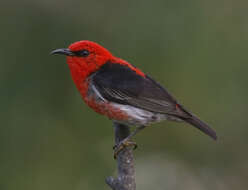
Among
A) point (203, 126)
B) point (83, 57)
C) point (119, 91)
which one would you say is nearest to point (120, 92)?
point (119, 91)

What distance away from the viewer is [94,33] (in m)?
6.57

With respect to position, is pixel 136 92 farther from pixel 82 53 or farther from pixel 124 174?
pixel 124 174

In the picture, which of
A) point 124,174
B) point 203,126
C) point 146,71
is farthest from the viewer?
point 146,71

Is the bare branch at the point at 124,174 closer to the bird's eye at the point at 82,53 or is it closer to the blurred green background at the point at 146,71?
the bird's eye at the point at 82,53

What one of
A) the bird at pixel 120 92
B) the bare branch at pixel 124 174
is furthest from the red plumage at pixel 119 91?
the bare branch at pixel 124 174

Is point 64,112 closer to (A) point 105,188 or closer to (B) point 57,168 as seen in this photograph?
(B) point 57,168

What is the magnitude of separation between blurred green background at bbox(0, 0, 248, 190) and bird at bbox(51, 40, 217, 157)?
804 mm

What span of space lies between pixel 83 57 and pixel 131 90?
66cm

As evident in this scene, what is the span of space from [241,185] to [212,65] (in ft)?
5.29

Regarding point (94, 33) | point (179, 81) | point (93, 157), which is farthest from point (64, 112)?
point (179, 81)

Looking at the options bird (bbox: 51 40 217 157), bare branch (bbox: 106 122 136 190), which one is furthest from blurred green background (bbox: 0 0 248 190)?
bare branch (bbox: 106 122 136 190)

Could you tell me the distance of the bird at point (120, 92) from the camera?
540 centimetres

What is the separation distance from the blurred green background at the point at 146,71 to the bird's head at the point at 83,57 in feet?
2.78

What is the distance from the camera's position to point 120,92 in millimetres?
5477
